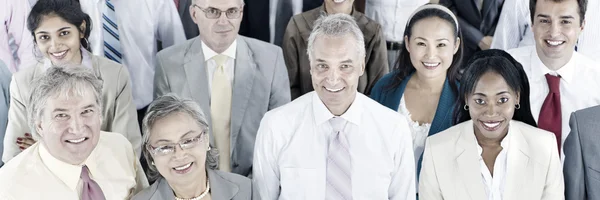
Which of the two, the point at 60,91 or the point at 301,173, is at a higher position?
the point at 60,91

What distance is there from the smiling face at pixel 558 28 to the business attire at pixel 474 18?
1.86 ft

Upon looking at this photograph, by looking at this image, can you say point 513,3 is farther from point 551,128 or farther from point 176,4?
point 176,4

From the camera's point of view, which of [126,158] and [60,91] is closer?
[60,91]

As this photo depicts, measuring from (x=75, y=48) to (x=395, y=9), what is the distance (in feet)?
5.35

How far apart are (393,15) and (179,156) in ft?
5.77

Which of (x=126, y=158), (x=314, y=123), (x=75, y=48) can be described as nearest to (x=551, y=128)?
(x=314, y=123)

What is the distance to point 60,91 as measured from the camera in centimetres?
320

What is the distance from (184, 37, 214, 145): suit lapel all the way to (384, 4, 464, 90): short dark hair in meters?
0.80

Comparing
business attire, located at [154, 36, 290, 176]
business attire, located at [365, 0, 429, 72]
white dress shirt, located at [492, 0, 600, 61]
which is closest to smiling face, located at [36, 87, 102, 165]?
business attire, located at [154, 36, 290, 176]

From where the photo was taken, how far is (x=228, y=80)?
3.97 meters

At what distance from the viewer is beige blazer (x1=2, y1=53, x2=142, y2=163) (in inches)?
150

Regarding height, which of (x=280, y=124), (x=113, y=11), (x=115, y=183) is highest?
(x=113, y=11)

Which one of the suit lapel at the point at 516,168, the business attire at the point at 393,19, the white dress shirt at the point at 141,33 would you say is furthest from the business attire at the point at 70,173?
the business attire at the point at 393,19

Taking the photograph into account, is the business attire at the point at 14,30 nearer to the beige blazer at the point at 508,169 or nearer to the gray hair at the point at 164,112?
the gray hair at the point at 164,112
